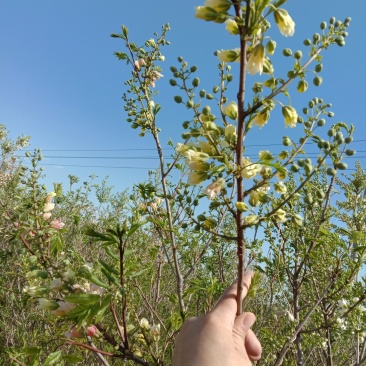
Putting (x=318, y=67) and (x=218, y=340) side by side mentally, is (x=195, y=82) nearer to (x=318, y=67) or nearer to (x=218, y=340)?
(x=318, y=67)

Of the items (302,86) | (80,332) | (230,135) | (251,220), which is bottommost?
(80,332)

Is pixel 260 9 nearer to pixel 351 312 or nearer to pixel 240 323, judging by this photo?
pixel 240 323

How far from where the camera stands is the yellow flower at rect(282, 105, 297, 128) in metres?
1.08

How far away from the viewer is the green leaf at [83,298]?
45.1 inches

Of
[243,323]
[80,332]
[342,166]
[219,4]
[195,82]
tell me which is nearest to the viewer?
[219,4]

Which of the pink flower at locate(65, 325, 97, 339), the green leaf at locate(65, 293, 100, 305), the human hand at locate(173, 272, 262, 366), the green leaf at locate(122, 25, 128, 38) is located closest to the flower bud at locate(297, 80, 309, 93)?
the human hand at locate(173, 272, 262, 366)

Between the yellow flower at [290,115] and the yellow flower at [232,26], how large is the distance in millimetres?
289

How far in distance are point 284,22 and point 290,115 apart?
27 cm

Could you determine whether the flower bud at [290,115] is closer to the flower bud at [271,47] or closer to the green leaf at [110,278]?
the flower bud at [271,47]

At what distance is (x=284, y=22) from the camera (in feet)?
3.14

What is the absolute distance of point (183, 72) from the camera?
6.59ft

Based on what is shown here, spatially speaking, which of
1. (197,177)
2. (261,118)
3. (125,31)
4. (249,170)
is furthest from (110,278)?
(125,31)

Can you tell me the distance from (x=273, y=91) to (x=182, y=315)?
118cm

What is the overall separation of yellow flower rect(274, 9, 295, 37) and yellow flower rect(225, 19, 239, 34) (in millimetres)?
127
